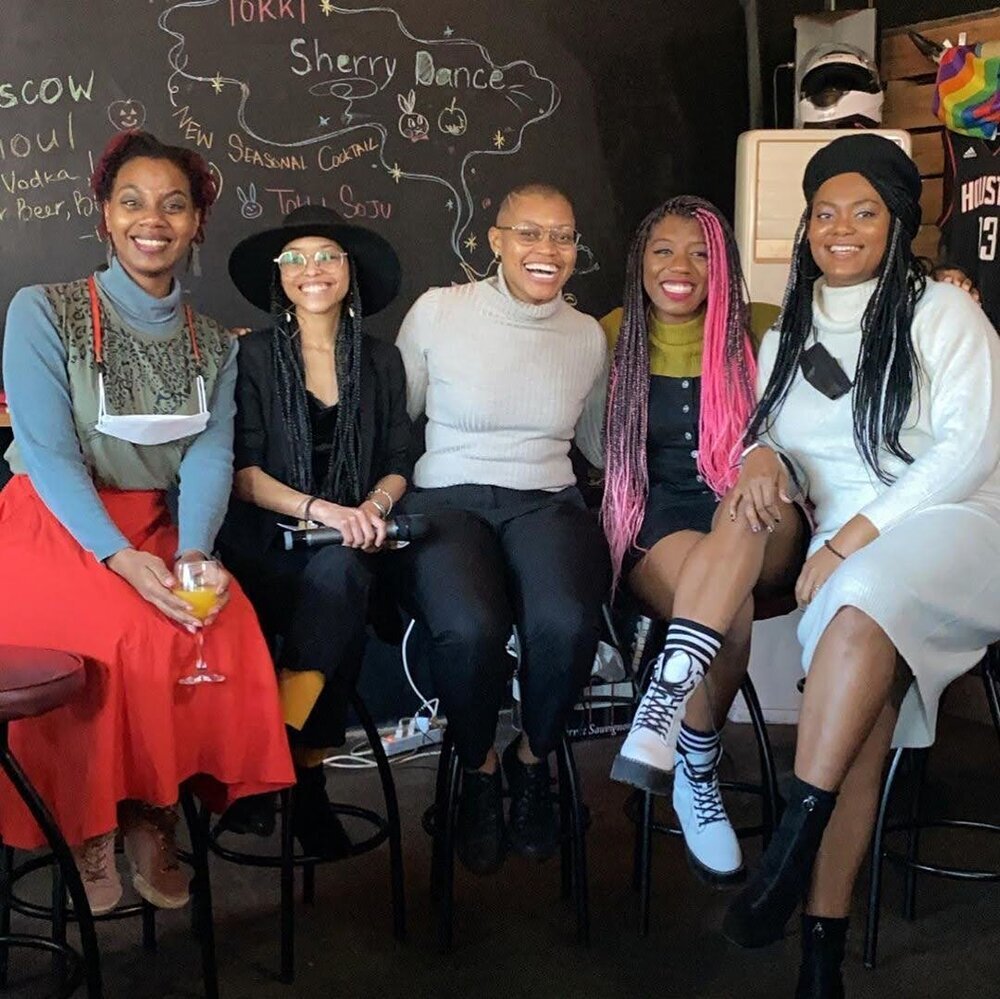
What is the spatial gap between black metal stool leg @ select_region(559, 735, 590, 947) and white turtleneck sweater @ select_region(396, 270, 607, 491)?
1.86 ft

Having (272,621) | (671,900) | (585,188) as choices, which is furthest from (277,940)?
(585,188)

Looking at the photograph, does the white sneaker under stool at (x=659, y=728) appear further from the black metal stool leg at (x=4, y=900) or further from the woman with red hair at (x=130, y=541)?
the black metal stool leg at (x=4, y=900)

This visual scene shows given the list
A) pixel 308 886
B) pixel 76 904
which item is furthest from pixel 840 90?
pixel 76 904

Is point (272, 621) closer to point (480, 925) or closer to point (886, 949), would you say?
point (480, 925)

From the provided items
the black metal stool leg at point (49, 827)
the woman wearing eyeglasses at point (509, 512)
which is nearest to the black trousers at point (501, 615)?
the woman wearing eyeglasses at point (509, 512)

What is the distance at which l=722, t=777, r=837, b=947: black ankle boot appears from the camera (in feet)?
6.39

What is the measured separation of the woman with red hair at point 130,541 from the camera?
1961mm

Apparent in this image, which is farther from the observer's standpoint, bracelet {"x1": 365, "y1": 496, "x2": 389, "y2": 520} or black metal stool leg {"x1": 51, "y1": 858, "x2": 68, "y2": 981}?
bracelet {"x1": 365, "y1": 496, "x2": 389, "y2": 520}

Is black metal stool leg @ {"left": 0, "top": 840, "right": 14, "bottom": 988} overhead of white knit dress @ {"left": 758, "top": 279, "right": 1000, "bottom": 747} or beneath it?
beneath

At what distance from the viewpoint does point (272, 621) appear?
2.28 m

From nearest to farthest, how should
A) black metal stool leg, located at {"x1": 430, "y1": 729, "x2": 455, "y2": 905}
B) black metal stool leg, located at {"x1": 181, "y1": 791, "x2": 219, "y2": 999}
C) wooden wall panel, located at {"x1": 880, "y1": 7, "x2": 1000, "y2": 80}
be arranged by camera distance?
black metal stool leg, located at {"x1": 181, "y1": 791, "x2": 219, "y2": 999}, black metal stool leg, located at {"x1": 430, "y1": 729, "x2": 455, "y2": 905}, wooden wall panel, located at {"x1": 880, "y1": 7, "x2": 1000, "y2": 80}

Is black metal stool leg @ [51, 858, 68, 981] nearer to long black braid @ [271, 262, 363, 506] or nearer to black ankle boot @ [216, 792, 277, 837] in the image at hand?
black ankle boot @ [216, 792, 277, 837]

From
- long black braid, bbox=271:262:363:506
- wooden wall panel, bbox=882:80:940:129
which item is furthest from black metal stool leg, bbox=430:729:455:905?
wooden wall panel, bbox=882:80:940:129

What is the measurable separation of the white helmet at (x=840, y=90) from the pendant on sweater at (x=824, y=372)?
1669 millimetres
